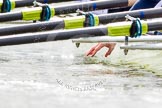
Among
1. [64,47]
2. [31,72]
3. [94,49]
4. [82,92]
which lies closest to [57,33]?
[82,92]

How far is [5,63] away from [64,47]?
2.82 m

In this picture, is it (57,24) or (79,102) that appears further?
(57,24)

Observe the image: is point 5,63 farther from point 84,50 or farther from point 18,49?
point 84,50

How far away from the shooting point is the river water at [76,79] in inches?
262

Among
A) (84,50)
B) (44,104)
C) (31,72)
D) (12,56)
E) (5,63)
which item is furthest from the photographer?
(84,50)

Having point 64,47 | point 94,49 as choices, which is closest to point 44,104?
point 94,49

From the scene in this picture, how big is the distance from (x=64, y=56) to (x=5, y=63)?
62.0 inches

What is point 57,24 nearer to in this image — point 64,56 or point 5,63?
point 5,63

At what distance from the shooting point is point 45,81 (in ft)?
25.8

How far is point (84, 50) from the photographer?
39.2 ft

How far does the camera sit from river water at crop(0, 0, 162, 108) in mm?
6652

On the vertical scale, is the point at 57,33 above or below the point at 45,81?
above

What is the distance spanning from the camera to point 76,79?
320 inches

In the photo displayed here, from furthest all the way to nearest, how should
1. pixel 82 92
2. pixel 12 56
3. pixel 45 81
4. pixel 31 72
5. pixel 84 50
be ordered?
pixel 84 50, pixel 12 56, pixel 31 72, pixel 45 81, pixel 82 92
